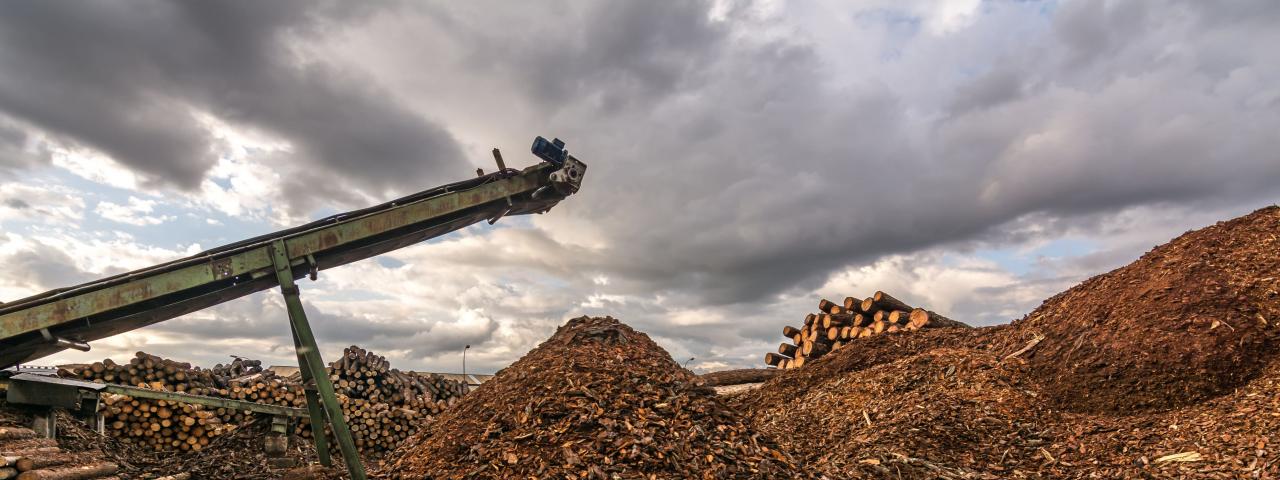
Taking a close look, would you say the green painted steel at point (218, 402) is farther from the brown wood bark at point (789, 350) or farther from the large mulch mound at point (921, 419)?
the brown wood bark at point (789, 350)

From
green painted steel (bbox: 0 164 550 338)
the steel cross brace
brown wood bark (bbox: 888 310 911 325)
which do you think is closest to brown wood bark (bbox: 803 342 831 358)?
brown wood bark (bbox: 888 310 911 325)

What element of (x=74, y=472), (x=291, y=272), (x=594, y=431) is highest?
(x=291, y=272)

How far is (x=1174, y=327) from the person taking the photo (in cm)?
810

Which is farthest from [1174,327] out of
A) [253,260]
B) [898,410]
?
[253,260]

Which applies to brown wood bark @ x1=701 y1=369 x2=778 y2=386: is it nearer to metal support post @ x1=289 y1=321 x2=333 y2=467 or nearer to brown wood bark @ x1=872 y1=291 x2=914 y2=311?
brown wood bark @ x1=872 y1=291 x2=914 y2=311

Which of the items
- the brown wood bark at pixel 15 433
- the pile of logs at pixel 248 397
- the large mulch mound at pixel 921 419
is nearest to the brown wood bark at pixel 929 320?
the large mulch mound at pixel 921 419

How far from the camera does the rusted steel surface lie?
19.3ft

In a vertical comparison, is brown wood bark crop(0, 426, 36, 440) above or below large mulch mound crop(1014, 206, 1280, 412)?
above

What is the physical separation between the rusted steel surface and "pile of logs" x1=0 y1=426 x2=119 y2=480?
873mm

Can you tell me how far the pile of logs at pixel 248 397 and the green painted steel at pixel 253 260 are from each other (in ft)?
21.1

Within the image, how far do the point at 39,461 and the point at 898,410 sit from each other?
30.4ft

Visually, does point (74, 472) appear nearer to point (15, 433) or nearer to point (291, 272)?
point (15, 433)

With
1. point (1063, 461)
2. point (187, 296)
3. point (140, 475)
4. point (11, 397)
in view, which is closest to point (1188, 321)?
point (1063, 461)

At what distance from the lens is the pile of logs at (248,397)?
37.4 ft
